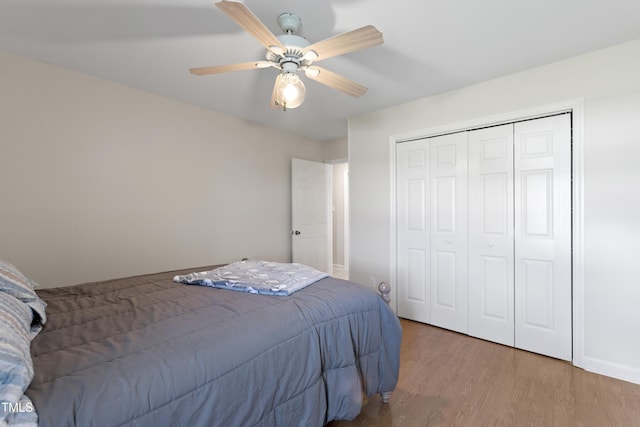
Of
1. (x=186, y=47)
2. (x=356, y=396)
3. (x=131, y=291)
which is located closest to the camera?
(x=356, y=396)

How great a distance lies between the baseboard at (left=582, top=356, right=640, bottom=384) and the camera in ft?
6.70

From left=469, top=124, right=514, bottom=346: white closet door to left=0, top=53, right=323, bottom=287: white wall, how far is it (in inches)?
98.1

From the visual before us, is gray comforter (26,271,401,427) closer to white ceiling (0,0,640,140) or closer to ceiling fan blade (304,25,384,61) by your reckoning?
ceiling fan blade (304,25,384,61)

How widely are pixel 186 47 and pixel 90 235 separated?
1782mm

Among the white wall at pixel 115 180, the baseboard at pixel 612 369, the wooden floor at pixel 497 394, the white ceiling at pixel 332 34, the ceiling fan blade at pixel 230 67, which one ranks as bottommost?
the wooden floor at pixel 497 394

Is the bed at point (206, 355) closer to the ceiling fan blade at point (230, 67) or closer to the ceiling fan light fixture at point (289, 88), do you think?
the ceiling fan light fixture at point (289, 88)

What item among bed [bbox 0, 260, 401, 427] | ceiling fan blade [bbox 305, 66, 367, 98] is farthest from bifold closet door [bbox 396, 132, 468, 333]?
bed [bbox 0, 260, 401, 427]

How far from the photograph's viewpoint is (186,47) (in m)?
2.10

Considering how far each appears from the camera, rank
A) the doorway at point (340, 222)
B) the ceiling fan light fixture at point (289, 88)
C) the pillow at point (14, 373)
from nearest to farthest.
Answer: the pillow at point (14, 373) → the ceiling fan light fixture at point (289, 88) → the doorway at point (340, 222)

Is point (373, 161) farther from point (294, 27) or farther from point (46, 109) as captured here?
point (46, 109)

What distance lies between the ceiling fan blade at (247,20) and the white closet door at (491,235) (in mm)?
2110

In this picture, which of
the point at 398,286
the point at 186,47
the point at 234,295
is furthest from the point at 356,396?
the point at 186,47

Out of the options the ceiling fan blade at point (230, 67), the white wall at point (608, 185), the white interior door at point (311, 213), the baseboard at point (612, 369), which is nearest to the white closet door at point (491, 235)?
the white wall at point (608, 185)

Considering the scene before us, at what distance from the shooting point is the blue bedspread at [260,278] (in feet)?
5.29
